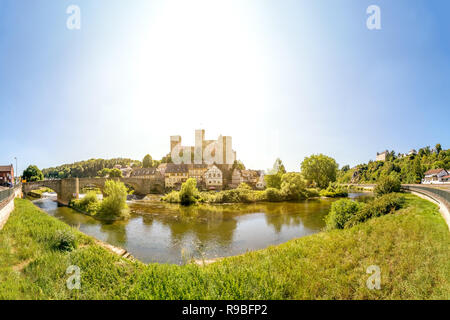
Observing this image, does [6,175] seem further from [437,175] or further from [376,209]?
[437,175]

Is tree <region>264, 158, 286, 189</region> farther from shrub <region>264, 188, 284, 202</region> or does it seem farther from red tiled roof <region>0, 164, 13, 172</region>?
red tiled roof <region>0, 164, 13, 172</region>

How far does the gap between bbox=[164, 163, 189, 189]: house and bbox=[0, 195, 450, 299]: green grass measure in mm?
47460

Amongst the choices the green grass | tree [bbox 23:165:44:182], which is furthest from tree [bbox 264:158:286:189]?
tree [bbox 23:165:44:182]

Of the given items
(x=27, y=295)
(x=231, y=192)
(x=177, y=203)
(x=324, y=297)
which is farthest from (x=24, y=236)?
(x=231, y=192)

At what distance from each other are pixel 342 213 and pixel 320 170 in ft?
151

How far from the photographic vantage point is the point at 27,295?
4883 millimetres

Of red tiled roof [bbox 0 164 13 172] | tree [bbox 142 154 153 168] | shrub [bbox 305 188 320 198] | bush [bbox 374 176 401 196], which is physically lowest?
shrub [bbox 305 188 320 198]

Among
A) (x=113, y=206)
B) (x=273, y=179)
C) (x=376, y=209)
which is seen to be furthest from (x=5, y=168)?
(x=376, y=209)

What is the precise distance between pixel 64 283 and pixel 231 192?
34158 mm

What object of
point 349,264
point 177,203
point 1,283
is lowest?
point 177,203

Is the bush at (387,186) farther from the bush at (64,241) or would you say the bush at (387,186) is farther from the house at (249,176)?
the house at (249,176)

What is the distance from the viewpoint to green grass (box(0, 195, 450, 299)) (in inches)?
206
